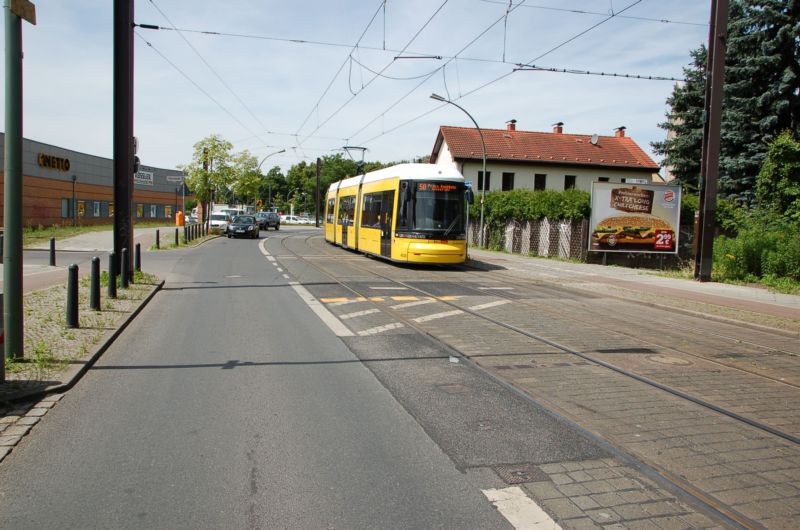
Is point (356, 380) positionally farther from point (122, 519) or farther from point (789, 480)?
point (789, 480)

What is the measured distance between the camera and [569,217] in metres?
26.9

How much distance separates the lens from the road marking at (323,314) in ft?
30.9

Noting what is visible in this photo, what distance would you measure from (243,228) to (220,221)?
1242 cm

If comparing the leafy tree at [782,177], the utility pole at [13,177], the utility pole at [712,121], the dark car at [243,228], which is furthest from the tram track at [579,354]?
the dark car at [243,228]

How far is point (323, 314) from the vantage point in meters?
11.0

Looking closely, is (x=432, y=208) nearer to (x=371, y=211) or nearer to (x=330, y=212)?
(x=371, y=211)

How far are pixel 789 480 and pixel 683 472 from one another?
2.14 feet

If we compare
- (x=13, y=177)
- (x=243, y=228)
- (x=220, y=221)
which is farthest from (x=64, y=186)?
(x=13, y=177)

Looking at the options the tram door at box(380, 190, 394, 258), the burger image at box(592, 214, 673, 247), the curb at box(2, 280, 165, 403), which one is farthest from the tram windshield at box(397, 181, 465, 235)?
the curb at box(2, 280, 165, 403)

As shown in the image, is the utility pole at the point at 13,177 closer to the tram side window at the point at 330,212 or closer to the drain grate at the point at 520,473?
the drain grate at the point at 520,473

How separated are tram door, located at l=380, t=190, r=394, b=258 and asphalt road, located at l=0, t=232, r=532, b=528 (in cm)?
1358

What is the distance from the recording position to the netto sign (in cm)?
4149

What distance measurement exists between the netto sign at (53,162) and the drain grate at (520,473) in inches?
1741

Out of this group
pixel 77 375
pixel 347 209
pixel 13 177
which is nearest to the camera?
pixel 77 375
